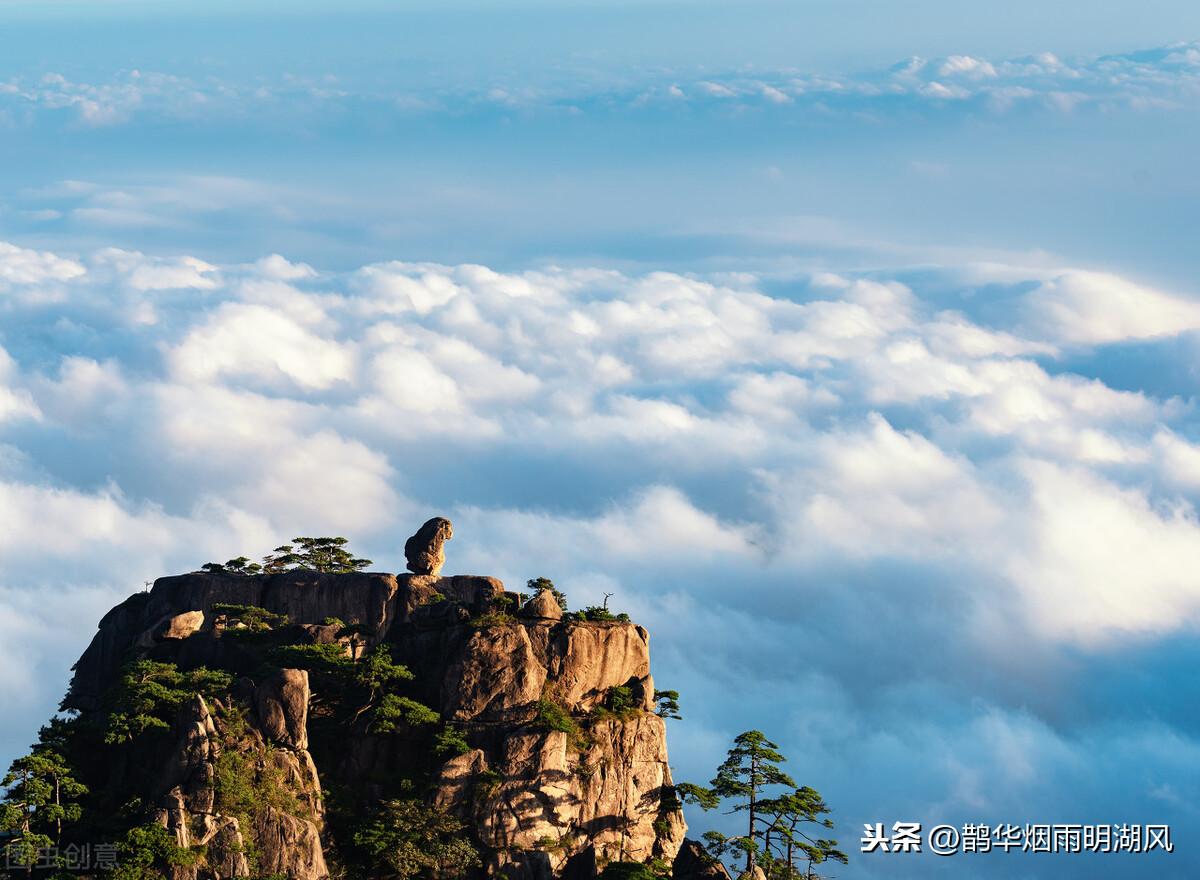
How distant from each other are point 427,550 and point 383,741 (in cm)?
1909

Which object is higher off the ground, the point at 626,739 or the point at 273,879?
the point at 626,739

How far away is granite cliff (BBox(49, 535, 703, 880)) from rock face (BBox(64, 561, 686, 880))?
11cm

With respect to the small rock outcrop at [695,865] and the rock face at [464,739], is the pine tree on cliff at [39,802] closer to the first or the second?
the rock face at [464,739]

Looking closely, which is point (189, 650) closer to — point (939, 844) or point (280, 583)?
point (280, 583)

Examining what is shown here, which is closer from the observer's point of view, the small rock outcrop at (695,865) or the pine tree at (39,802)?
the pine tree at (39,802)

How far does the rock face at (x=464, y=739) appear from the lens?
291 ft

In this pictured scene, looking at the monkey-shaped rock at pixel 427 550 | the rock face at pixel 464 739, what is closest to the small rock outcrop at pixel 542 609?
the rock face at pixel 464 739

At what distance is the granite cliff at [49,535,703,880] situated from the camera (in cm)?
8875

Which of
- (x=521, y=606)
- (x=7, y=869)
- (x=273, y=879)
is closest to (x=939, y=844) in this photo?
(x=521, y=606)

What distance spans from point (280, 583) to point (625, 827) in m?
30.9

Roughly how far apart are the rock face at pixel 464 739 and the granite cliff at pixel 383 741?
11cm

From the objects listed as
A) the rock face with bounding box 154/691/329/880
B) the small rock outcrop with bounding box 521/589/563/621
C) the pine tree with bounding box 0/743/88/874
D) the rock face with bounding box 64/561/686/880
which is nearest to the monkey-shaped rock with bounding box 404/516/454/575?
the rock face with bounding box 64/561/686/880

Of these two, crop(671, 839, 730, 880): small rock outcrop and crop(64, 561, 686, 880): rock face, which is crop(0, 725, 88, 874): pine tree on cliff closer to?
crop(64, 561, 686, 880): rock face

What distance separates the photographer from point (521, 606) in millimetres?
105500
